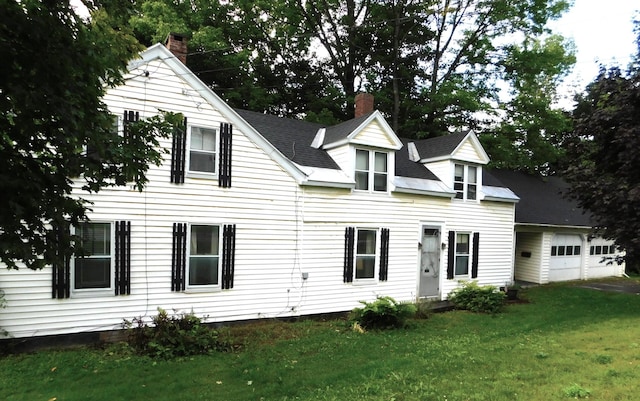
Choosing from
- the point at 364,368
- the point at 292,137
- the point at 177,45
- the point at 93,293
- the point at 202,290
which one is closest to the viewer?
the point at 364,368

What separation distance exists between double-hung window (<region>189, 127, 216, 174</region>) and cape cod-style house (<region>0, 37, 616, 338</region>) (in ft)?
0.08

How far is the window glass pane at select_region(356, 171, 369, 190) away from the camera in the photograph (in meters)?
12.4

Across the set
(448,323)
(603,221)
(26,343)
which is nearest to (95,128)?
(26,343)

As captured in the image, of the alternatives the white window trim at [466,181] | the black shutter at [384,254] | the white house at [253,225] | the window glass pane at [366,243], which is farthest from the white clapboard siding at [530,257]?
the window glass pane at [366,243]

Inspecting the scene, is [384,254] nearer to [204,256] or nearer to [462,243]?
[462,243]

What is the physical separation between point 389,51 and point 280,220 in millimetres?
21547

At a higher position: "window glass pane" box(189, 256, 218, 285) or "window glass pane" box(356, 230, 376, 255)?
"window glass pane" box(356, 230, 376, 255)

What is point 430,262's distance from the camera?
45.9ft

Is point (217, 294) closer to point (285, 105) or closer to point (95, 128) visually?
point (95, 128)

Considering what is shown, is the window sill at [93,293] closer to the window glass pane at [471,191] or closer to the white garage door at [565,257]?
the window glass pane at [471,191]

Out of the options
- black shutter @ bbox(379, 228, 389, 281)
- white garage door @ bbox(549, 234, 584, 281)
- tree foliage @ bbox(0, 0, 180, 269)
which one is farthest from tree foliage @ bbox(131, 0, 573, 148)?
tree foliage @ bbox(0, 0, 180, 269)

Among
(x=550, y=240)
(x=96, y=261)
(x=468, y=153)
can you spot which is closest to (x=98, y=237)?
(x=96, y=261)

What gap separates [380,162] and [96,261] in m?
8.56

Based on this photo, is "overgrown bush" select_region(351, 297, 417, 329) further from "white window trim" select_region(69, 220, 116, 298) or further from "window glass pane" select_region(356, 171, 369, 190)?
"white window trim" select_region(69, 220, 116, 298)
